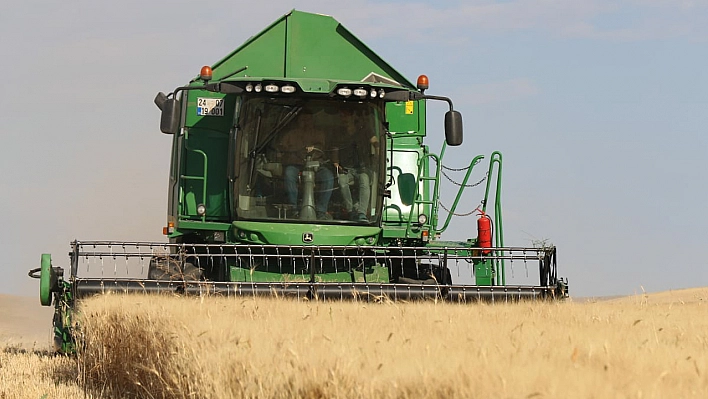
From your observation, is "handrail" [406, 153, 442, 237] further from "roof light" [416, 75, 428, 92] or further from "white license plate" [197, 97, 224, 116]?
"white license plate" [197, 97, 224, 116]

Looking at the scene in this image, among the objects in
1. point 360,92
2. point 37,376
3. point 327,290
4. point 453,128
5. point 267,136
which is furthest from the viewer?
point 267,136

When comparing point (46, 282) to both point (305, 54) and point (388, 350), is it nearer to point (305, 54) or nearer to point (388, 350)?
point (305, 54)

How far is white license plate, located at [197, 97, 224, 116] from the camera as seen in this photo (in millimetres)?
10734

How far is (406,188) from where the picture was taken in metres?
10.8

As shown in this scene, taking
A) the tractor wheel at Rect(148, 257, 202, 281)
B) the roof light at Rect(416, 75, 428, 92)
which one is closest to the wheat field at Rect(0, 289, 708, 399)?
the tractor wheel at Rect(148, 257, 202, 281)

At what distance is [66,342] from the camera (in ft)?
29.6

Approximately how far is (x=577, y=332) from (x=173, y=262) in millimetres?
4966

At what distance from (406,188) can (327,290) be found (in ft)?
7.47

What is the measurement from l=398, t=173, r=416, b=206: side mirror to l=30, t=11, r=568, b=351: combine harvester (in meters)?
0.01

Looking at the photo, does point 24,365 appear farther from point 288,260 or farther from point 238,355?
point 238,355

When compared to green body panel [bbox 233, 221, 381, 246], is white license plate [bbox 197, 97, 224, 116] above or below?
above

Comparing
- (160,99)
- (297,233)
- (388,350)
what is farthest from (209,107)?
(388,350)

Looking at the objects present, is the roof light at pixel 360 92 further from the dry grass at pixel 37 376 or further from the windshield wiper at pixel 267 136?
the dry grass at pixel 37 376

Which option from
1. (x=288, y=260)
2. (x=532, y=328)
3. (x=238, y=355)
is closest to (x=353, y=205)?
(x=288, y=260)
